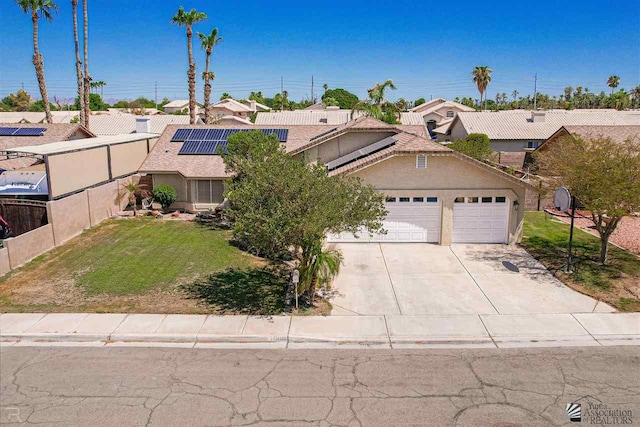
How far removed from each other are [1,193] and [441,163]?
750 inches

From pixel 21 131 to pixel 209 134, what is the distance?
1215 cm

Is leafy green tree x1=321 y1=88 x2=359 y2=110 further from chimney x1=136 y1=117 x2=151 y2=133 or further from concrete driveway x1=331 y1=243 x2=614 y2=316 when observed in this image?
concrete driveway x1=331 y1=243 x2=614 y2=316

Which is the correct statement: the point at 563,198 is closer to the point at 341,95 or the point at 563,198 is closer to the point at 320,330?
the point at 320,330

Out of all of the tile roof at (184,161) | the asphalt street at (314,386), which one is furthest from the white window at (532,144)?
the asphalt street at (314,386)

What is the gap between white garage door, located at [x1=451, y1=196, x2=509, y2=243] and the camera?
20.5 metres

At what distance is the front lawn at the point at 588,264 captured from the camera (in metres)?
15.4

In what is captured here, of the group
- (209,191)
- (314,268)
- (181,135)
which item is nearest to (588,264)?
(314,268)

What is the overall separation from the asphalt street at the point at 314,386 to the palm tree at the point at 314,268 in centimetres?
288

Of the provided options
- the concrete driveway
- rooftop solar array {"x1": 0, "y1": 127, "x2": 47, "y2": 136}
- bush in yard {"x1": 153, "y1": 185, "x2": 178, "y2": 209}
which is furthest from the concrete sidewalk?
rooftop solar array {"x1": 0, "y1": 127, "x2": 47, "y2": 136}

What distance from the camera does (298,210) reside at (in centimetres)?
1275

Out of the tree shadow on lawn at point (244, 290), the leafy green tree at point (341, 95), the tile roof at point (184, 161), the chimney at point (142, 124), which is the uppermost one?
the leafy green tree at point (341, 95)

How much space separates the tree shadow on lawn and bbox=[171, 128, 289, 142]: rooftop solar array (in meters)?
13.3

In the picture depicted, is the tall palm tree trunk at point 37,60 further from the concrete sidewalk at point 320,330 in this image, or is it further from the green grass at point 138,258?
the concrete sidewalk at point 320,330

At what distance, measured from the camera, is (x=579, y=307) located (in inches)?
569
